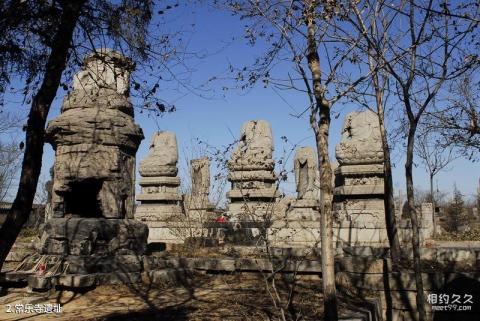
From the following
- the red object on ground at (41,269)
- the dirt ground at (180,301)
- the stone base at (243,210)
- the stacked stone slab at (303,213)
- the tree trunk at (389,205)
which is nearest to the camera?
the dirt ground at (180,301)

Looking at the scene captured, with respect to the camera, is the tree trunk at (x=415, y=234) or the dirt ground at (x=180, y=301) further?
the tree trunk at (x=415, y=234)

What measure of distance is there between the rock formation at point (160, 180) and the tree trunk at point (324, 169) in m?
12.1

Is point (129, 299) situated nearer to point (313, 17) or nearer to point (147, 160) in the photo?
point (313, 17)

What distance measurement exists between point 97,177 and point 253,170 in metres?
7.19

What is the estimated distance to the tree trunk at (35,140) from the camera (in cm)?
341

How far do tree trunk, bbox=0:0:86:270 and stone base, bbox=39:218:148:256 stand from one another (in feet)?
14.4

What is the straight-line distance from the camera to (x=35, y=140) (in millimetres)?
3643

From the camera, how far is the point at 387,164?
29.5ft

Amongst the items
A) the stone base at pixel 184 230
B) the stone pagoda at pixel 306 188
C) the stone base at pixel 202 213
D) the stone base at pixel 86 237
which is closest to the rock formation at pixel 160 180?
the stone base at pixel 202 213

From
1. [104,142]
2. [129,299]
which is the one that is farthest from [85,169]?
[129,299]

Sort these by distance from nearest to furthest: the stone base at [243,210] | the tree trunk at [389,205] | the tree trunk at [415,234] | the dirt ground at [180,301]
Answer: the dirt ground at [180,301], the tree trunk at [415,234], the tree trunk at [389,205], the stone base at [243,210]

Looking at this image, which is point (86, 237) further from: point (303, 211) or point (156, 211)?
point (156, 211)

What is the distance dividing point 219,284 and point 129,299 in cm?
176

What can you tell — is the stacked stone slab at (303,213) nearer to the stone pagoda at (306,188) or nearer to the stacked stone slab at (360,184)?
the stone pagoda at (306,188)
